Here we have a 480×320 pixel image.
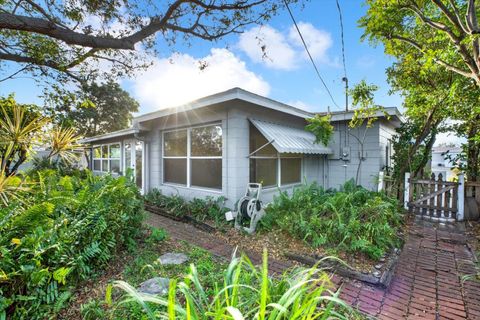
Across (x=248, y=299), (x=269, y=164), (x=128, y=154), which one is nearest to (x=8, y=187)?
(x=248, y=299)

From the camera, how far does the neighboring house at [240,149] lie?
6336 millimetres

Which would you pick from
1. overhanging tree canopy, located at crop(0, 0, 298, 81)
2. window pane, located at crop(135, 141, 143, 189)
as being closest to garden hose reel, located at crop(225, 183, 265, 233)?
overhanging tree canopy, located at crop(0, 0, 298, 81)

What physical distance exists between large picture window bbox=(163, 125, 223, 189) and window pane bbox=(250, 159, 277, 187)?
3.31 ft

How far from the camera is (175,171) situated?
329 inches

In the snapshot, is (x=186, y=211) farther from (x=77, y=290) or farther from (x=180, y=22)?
(x=180, y=22)

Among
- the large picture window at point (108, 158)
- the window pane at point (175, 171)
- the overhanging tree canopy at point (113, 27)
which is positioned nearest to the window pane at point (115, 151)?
the large picture window at point (108, 158)

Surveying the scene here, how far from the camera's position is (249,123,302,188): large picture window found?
6848 mm

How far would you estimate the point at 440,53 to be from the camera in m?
5.48

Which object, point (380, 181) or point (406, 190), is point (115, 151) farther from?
point (406, 190)

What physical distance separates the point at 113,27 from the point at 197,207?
5.74 metres

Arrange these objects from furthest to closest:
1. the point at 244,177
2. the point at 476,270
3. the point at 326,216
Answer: the point at 244,177 < the point at 326,216 < the point at 476,270

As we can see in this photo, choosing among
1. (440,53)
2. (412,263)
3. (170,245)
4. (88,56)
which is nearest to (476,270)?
(412,263)

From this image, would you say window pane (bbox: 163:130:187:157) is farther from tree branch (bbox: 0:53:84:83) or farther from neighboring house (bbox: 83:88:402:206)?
tree branch (bbox: 0:53:84:83)

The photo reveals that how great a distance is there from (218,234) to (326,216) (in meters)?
2.69
